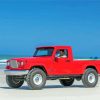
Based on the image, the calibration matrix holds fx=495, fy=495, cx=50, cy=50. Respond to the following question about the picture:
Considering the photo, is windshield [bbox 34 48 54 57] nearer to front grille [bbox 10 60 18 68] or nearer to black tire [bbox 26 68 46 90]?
black tire [bbox 26 68 46 90]

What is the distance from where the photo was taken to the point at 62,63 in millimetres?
21469

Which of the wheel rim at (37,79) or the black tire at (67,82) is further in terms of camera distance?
the black tire at (67,82)

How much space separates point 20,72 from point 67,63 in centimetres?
235

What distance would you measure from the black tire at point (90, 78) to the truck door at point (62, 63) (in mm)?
835

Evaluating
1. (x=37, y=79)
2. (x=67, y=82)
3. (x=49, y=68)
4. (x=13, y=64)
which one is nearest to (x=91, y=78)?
(x=67, y=82)

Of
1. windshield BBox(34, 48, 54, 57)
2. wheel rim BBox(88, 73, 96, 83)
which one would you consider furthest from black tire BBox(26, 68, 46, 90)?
wheel rim BBox(88, 73, 96, 83)

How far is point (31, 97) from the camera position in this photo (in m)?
16.5

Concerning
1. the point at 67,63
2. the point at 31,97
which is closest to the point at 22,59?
the point at 67,63

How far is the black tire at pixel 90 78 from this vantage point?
72.1 feet

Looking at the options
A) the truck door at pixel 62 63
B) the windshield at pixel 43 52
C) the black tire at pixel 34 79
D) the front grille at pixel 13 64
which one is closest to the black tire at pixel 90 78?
the truck door at pixel 62 63

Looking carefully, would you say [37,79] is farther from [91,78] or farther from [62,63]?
[91,78]

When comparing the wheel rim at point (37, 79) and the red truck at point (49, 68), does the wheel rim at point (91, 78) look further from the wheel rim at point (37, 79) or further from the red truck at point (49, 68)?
the wheel rim at point (37, 79)

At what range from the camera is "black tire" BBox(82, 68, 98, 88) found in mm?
21969

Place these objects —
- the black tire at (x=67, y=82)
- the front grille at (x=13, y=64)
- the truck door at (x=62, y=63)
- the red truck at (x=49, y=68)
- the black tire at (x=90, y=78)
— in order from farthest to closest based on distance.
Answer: the black tire at (x=67, y=82), the black tire at (x=90, y=78), the truck door at (x=62, y=63), the front grille at (x=13, y=64), the red truck at (x=49, y=68)
